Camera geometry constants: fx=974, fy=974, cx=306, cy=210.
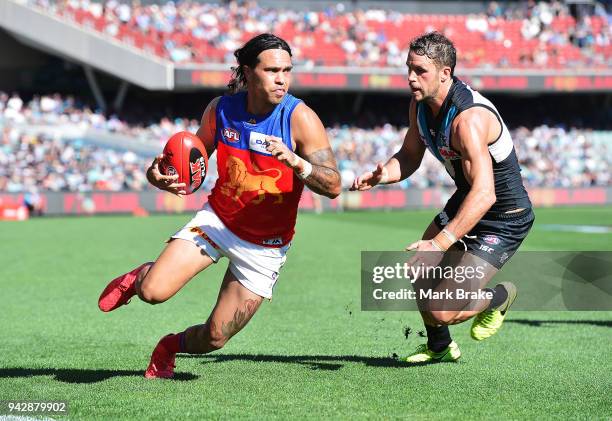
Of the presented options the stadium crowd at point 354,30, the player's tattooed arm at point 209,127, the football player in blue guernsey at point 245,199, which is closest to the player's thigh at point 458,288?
the football player in blue guernsey at point 245,199

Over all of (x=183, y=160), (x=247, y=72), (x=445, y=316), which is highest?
(x=247, y=72)

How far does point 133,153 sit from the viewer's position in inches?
1350

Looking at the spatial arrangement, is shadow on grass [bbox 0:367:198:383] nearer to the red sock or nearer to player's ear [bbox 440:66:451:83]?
the red sock

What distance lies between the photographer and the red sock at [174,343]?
6.80 meters

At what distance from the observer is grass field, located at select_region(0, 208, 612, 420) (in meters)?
5.98

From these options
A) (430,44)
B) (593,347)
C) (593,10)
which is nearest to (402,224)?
(593,347)

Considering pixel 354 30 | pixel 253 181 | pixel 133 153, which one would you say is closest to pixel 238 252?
pixel 253 181

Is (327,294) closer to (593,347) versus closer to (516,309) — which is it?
(516,309)

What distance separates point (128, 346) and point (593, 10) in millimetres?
42011

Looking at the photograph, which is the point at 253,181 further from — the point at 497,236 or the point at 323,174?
the point at 497,236

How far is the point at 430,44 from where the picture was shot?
6723 mm

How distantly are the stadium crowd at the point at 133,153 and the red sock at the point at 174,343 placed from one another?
81.3ft

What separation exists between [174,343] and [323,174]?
66.8 inches

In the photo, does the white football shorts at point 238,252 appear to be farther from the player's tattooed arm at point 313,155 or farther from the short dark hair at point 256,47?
the short dark hair at point 256,47
